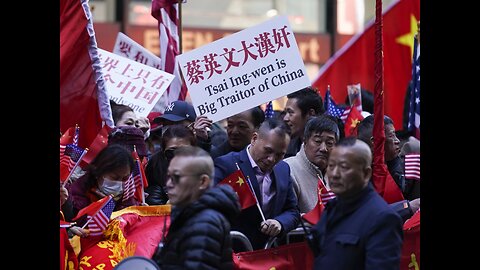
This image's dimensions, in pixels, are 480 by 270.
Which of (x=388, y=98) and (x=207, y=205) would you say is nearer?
(x=207, y=205)

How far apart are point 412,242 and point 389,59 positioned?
6.59 m

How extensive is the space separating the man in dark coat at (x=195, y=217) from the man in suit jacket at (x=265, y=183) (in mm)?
641

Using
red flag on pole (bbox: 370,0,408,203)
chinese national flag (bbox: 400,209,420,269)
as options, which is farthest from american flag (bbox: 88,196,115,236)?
chinese national flag (bbox: 400,209,420,269)

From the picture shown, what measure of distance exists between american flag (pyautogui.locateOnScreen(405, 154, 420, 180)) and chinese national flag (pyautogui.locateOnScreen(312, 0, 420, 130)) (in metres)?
5.33

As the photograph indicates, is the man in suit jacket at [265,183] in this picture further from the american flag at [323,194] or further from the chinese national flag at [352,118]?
the chinese national flag at [352,118]

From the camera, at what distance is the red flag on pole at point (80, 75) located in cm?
744

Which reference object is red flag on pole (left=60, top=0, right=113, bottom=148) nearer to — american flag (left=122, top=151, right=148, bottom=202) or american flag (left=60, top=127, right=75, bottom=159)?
american flag (left=60, top=127, right=75, bottom=159)

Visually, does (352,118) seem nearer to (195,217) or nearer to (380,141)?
(380,141)

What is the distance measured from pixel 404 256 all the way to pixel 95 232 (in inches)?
71.7

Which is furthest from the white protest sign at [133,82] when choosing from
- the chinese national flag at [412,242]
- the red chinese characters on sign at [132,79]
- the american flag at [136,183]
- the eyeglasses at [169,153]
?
the chinese national flag at [412,242]
